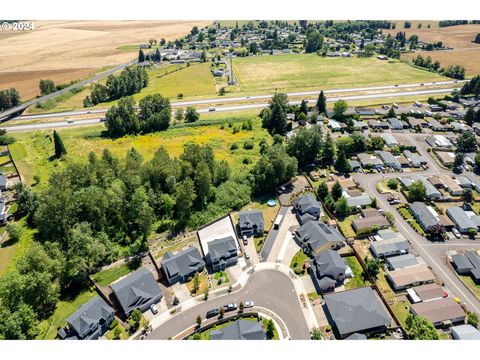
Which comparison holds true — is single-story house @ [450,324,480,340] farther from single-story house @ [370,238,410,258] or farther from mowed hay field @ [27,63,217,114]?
mowed hay field @ [27,63,217,114]

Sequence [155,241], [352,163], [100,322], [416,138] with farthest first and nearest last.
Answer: [416,138]
[352,163]
[155,241]
[100,322]

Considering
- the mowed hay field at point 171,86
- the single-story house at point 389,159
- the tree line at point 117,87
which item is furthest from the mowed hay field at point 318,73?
the single-story house at point 389,159

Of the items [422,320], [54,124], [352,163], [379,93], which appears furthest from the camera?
[379,93]

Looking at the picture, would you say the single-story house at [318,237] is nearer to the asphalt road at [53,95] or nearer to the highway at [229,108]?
the highway at [229,108]

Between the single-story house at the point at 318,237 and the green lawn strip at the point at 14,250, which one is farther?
the green lawn strip at the point at 14,250

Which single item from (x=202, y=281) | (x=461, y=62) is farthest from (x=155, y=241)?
(x=461, y=62)

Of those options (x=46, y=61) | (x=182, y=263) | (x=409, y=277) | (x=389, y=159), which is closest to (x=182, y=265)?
(x=182, y=263)

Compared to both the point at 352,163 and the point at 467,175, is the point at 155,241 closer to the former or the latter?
the point at 352,163
